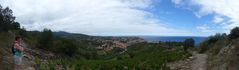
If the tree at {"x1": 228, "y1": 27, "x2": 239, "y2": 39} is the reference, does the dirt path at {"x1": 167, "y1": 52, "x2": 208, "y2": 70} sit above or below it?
below

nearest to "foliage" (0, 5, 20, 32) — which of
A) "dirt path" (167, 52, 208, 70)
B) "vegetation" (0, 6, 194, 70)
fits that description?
"vegetation" (0, 6, 194, 70)

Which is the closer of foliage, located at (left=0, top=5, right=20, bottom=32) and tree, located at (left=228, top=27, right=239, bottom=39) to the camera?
tree, located at (left=228, top=27, right=239, bottom=39)

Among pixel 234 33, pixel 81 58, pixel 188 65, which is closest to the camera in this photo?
pixel 188 65

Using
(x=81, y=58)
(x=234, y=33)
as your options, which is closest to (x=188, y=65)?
(x=234, y=33)

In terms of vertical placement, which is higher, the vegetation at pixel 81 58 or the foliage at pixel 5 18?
the foliage at pixel 5 18

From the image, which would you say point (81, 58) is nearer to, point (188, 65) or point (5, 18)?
point (5, 18)

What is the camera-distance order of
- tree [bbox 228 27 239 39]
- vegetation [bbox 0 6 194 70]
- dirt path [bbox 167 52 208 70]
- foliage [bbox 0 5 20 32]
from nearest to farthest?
1. dirt path [bbox 167 52 208 70]
2. vegetation [bbox 0 6 194 70]
3. tree [bbox 228 27 239 39]
4. foliage [bbox 0 5 20 32]

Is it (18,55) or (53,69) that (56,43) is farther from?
(18,55)

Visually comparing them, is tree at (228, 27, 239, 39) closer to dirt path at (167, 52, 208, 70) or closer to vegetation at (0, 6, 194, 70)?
vegetation at (0, 6, 194, 70)

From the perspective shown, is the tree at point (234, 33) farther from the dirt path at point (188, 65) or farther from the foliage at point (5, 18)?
the foliage at point (5, 18)

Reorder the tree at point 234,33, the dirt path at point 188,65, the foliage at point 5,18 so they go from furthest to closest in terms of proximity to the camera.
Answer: the foliage at point 5,18, the tree at point 234,33, the dirt path at point 188,65

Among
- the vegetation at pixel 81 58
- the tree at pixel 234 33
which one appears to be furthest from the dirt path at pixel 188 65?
the tree at pixel 234 33
